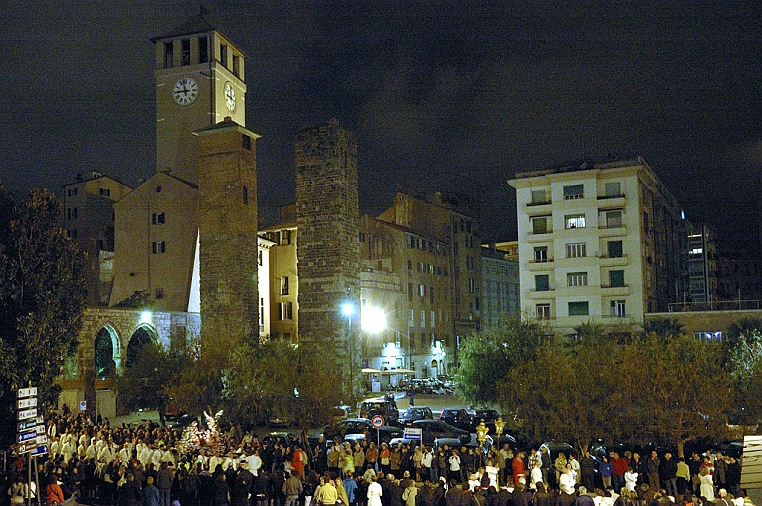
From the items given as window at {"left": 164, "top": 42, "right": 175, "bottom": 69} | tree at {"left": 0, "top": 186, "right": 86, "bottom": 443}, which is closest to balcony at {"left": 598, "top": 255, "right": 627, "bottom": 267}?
tree at {"left": 0, "top": 186, "right": 86, "bottom": 443}

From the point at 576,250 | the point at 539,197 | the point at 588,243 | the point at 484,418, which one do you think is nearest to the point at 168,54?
the point at 539,197

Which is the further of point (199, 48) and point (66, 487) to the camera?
point (199, 48)

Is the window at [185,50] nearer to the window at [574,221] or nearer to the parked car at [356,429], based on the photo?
the window at [574,221]

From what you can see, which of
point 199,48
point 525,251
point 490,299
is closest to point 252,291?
point 525,251

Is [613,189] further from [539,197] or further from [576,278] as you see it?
[576,278]

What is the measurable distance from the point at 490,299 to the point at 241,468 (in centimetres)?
6861

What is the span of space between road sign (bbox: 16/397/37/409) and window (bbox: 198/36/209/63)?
5388 cm

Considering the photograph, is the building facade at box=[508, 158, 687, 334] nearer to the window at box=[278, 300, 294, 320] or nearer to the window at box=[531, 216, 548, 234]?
the window at box=[531, 216, 548, 234]

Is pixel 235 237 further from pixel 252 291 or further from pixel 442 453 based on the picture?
pixel 442 453

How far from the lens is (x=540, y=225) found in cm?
5444

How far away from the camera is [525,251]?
5416 centimetres

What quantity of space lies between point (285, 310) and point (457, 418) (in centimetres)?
3361

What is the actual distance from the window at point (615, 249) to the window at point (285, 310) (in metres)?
25.1

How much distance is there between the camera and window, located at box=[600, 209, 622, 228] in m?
52.3
